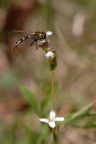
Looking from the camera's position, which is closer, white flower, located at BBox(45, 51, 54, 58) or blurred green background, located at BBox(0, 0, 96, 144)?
white flower, located at BBox(45, 51, 54, 58)

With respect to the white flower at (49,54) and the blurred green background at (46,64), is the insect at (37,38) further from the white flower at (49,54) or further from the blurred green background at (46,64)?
the blurred green background at (46,64)

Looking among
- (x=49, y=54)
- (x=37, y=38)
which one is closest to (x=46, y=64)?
(x=37, y=38)

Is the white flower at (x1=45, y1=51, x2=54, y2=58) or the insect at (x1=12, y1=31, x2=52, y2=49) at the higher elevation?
the insect at (x1=12, y1=31, x2=52, y2=49)

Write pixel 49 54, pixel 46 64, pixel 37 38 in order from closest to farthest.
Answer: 1. pixel 49 54
2. pixel 37 38
3. pixel 46 64

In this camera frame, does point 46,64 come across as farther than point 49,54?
Yes

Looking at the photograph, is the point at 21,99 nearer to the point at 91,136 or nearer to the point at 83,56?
the point at 83,56

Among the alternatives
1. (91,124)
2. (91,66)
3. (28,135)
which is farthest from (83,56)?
(91,124)

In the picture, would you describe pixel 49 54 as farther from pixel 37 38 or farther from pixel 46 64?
pixel 46 64

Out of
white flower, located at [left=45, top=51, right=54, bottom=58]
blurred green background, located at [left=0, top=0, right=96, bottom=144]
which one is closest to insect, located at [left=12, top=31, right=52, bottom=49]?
white flower, located at [left=45, top=51, right=54, bottom=58]

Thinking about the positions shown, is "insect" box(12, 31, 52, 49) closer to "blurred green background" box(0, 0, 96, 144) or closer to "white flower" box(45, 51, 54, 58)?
"white flower" box(45, 51, 54, 58)
